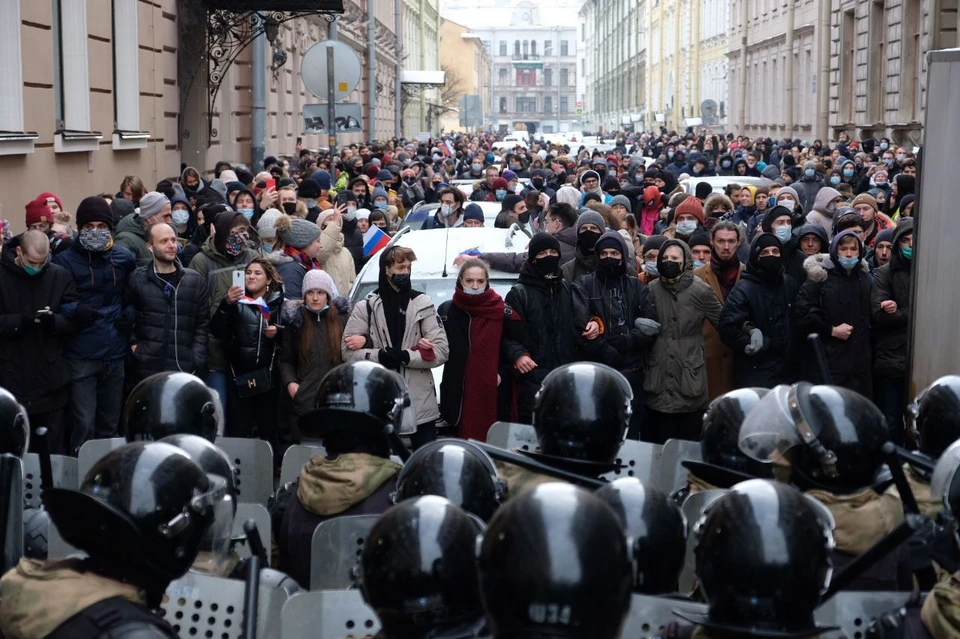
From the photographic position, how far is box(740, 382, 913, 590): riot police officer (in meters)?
3.74

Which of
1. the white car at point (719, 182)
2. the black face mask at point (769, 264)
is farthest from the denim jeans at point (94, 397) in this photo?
Answer: the white car at point (719, 182)

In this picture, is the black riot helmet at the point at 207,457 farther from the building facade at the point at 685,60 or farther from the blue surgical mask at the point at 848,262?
the building facade at the point at 685,60

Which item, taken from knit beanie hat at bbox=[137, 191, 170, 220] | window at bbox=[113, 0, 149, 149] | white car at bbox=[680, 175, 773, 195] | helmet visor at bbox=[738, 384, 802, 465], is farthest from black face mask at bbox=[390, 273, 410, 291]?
white car at bbox=[680, 175, 773, 195]

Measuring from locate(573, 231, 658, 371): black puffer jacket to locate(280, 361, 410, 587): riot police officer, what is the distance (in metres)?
3.05

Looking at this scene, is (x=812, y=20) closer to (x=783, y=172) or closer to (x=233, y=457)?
(x=783, y=172)

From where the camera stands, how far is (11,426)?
14.3ft

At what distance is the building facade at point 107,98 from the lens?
38.2ft

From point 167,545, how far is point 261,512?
1291mm

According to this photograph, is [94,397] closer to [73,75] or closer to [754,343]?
[754,343]

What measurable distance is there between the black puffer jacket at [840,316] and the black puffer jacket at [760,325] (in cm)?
11

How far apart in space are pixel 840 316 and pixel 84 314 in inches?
166

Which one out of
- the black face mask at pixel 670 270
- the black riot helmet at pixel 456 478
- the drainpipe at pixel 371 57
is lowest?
the black riot helmet at pixel 456 478

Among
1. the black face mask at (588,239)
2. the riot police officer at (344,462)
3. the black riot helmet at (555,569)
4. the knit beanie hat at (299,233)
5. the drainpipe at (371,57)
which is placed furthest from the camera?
the drainpipe at (371,57)

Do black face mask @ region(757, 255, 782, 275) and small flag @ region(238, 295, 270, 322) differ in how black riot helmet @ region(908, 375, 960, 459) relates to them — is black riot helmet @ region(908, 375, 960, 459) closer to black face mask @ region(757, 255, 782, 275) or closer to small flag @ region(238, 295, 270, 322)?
black face mask @ region(757, 255, 782, 275)
